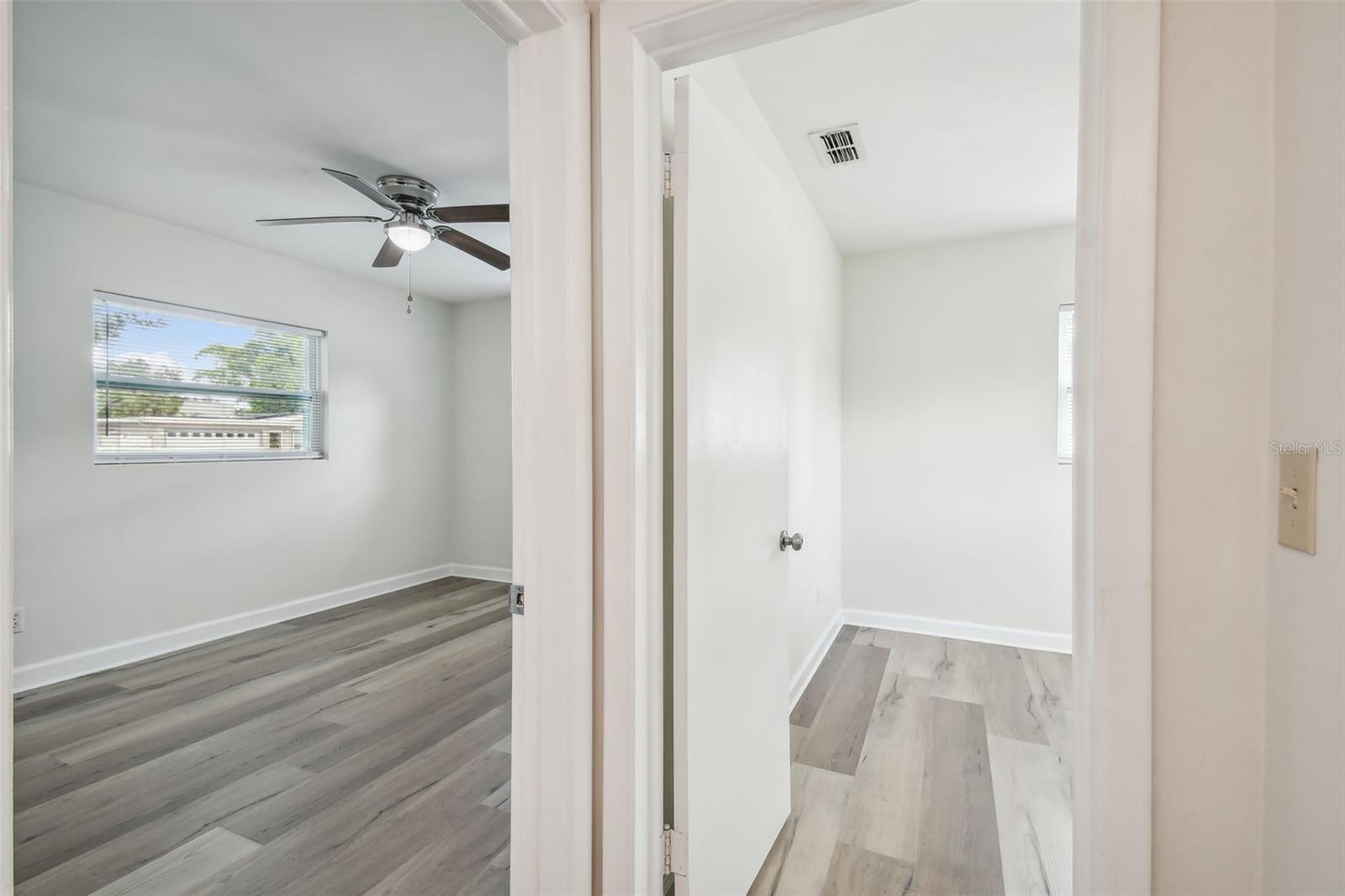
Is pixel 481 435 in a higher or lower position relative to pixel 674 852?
higher

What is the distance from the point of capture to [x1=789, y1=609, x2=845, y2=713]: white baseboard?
110 inches

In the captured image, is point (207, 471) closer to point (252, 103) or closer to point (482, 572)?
point (482, 572)

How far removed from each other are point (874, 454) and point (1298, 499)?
3337mm

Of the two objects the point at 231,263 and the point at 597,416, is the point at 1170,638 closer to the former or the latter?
the point at 597,416

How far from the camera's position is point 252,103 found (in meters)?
2.21

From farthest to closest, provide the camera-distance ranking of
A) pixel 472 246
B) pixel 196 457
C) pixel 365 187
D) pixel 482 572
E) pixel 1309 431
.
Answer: pixel 482 572 < pixel 196 457 < pixel 472 246 < pixel 365 187 < pixel 1309 431

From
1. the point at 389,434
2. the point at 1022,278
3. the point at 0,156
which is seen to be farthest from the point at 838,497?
the point at 0,156

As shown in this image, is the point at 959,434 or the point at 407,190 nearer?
the point at 407,190

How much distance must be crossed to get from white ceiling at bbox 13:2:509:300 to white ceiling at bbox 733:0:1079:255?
3.38ft

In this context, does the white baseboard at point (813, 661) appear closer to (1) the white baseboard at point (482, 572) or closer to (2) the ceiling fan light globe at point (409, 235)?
(2) the ceiling fan light globe at point (409, 235)

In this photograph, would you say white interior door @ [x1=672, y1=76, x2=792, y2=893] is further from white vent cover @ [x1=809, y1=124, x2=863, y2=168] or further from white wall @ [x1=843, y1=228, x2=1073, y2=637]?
white wall @ [x1=843, y1=228, x2=1073, y2=637]

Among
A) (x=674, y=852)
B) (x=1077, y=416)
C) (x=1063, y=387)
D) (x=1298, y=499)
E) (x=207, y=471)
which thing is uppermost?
(x=1063, y=387)

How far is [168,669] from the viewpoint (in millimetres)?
3252

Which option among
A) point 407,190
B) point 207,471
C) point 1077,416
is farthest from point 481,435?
point 1077,416
